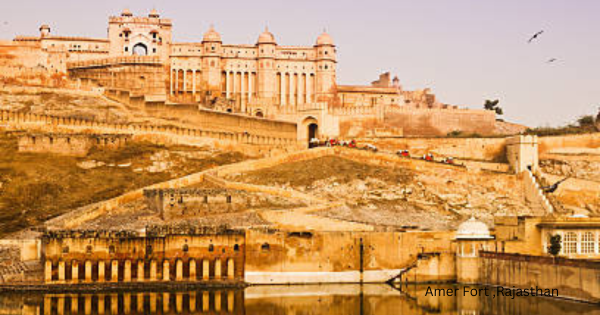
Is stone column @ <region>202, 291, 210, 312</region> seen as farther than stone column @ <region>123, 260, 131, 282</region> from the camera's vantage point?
No

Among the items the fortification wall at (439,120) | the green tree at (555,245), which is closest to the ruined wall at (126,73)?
the fortification wall at (439,120)

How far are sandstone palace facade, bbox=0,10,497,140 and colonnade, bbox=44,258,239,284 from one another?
1738 inches

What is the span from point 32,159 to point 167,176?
12.7 metres

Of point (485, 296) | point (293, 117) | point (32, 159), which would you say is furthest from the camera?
point (293, 117)

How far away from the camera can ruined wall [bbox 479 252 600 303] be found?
4281 cm

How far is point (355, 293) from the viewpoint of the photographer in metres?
48.5

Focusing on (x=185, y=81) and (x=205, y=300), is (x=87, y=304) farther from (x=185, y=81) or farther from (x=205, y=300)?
(x=185, y=81)

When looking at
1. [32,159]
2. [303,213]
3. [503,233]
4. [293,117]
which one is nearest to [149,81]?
[293,117]

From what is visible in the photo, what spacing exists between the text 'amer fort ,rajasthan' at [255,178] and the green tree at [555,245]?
0.66 meters

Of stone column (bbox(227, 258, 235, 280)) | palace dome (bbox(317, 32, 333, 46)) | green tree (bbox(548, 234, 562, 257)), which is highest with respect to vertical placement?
palace dome (bbox(317, 32, 333, 46))

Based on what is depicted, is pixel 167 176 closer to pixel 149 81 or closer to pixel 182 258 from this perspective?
pixel 182 258

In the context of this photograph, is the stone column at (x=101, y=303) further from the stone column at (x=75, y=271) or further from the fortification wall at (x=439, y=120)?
the fortification wall at (x=439, y=120)

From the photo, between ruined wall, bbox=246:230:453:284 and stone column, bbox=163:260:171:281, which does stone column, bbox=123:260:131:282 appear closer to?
stone column, bbox=163:260:171:281

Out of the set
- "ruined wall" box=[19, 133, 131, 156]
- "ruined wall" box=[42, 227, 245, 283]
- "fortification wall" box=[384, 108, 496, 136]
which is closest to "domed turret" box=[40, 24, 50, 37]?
"ruined wall" box=[19, 133, 131, 156]
